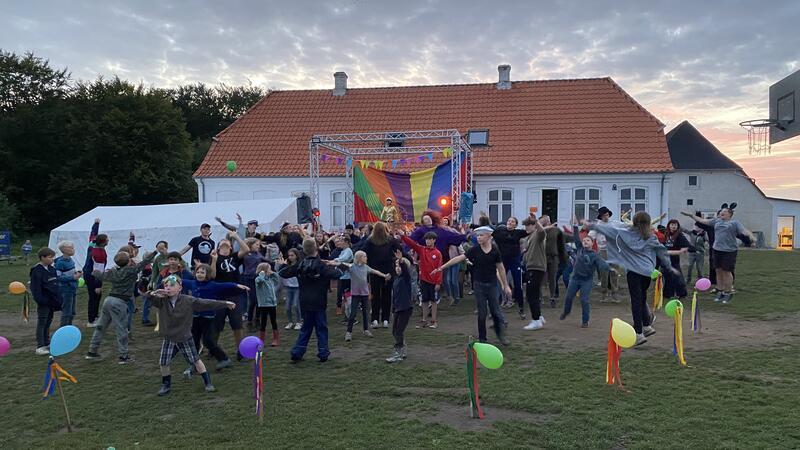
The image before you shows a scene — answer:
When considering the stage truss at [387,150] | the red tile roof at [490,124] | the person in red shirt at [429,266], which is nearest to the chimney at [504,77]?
the red tile roof at [490,124]

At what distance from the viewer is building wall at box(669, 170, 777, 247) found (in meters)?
35.7

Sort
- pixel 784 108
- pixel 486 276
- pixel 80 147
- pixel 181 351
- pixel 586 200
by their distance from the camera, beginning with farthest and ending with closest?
pixel 80 147 < pixel 586 200 < pixel 784 108 < pixel 486 276 < pixel 181 351

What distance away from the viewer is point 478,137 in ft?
85.7

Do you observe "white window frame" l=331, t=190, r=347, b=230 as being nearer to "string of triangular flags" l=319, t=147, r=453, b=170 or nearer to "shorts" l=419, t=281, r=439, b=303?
"string of triangular flags" l=319, t=147, r=453, b=170

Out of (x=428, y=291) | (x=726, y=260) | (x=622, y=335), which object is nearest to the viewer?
(x=622, y=335)

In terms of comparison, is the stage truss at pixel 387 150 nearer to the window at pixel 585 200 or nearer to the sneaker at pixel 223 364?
the window at pixel 585 200

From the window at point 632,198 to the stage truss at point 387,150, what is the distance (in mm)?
7033

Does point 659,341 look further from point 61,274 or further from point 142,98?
point 142,98

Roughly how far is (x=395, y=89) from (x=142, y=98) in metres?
18.3

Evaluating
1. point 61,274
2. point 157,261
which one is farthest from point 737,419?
point 61,274

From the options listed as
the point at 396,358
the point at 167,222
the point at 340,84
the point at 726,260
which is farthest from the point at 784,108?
the point at 340,84

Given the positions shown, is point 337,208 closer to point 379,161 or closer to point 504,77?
point 379,161

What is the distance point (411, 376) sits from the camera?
21.1ft

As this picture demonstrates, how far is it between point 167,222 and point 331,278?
1236 cm
